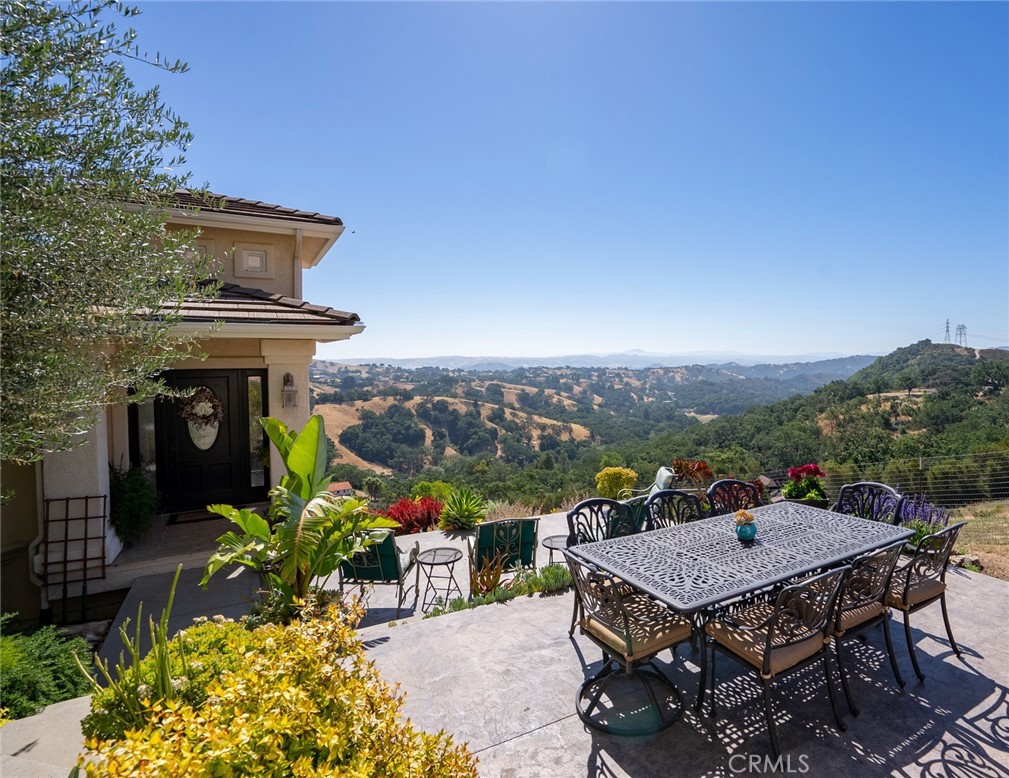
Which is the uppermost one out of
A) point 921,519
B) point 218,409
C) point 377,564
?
point 218,409

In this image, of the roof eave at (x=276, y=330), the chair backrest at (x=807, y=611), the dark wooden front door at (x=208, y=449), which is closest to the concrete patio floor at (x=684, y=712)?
→ the chair backrest at (x=807, y=611)

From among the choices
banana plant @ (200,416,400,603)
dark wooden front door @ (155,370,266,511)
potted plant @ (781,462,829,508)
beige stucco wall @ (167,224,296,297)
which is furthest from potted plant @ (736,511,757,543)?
beige stucco wall @ (167,224,296,297)

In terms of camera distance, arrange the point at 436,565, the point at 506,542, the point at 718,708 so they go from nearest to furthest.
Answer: the point at 718,708 → the point at 506,542 → the point at 436,565

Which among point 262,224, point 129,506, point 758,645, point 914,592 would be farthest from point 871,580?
point 262,224

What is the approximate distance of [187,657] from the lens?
254 cm

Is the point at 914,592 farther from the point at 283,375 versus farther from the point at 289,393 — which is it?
the point at 283,375

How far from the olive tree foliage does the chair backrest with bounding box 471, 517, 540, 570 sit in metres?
3.99

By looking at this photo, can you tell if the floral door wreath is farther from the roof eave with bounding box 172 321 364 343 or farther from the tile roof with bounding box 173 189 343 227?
the tile roof with bounding box 173 189 343 227

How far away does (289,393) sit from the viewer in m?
→ 7.25

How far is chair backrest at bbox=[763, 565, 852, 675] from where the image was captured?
2977mm

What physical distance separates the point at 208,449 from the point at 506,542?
5524mm

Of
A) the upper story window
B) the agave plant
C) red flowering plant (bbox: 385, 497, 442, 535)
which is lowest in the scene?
red flowering plant (bbox: 385, 497, 442, 535)

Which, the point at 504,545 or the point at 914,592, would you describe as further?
the point at 504,545

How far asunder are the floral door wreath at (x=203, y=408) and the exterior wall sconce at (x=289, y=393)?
1.46 m
